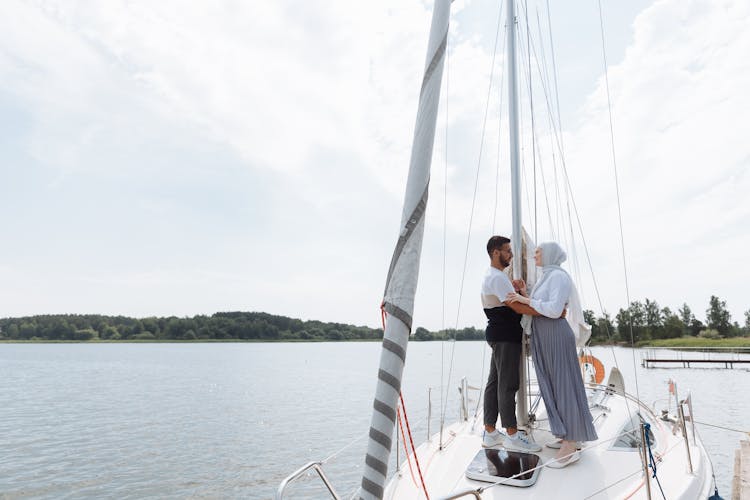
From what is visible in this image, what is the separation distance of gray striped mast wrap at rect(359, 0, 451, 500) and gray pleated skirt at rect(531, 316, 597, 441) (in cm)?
261

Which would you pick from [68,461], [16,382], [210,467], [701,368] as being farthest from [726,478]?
[16,382]

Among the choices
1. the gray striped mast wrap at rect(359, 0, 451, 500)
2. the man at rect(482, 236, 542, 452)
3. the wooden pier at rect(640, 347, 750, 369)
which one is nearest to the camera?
the gray striped mast wrap at rect(359, 0, 451, 500)

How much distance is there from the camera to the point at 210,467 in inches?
484

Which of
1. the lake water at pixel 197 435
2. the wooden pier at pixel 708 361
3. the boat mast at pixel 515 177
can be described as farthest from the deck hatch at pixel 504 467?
the wooden pier at pixel 708 361

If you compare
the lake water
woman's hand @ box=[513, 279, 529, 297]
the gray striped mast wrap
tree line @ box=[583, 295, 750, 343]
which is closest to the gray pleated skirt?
woman's hand @ box=[513, 279, 529, 297]

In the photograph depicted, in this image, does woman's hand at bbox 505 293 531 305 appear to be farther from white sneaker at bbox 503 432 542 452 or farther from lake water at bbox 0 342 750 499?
white sneaker at bbox 503 432 542 452

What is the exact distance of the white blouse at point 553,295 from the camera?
3990 millimetres

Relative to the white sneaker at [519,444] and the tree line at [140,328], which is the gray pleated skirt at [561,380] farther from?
the tree line at [140,328]

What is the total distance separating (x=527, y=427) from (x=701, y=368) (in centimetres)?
5050

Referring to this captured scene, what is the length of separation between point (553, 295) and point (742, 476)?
521 cm

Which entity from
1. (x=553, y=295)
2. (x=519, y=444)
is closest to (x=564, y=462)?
(x=519, y=444)

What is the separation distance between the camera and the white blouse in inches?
157

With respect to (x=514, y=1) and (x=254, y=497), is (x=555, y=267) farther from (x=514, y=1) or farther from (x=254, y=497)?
(x=254, y=497)

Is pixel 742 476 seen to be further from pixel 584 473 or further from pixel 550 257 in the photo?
pixel 550 257
